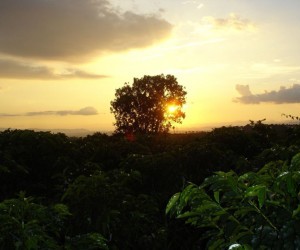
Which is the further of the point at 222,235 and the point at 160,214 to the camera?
the point at 160,214

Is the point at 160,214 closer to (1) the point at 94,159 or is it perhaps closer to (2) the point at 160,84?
(1) the point at 94,159

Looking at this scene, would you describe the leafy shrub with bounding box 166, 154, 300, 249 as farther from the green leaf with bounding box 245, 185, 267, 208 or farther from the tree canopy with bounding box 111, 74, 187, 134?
the tree canopy with bounding box 111, 74, 187, 134

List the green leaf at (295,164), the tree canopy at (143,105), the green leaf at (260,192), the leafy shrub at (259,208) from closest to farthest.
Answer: the green leaf at (260,192)
the leafy shrub at (259,208)
the green leaf at (295,164)
the tree canopy at (143,105)

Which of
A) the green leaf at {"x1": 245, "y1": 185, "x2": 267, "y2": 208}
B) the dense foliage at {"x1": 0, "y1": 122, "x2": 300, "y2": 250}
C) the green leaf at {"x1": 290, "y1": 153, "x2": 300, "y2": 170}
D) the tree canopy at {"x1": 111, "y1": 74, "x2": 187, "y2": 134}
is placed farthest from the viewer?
the tree canopy at {"x1": 111, "y1": 74, "x2": 187, "y2": 134}

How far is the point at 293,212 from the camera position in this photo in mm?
2775

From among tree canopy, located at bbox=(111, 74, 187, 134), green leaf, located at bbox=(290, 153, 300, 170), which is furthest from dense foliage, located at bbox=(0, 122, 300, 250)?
tree canopy, located at bbox=(111, 74, 187, 134)

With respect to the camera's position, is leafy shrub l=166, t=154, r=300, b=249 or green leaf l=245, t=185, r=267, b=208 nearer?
green leaf l=245, t=185, r=267, b=208

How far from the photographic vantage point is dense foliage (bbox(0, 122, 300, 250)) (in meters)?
3.06

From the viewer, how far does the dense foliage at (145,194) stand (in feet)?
10.0

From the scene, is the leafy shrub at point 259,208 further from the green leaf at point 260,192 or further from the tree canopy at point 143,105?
the tree canopy at point 143,105

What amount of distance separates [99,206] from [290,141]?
7026 millimetres

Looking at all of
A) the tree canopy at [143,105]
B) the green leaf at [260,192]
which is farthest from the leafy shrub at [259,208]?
the tree canopy at [143,105]

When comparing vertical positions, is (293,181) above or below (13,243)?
above

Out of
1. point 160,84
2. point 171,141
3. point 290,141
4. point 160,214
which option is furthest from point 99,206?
point 160,84
